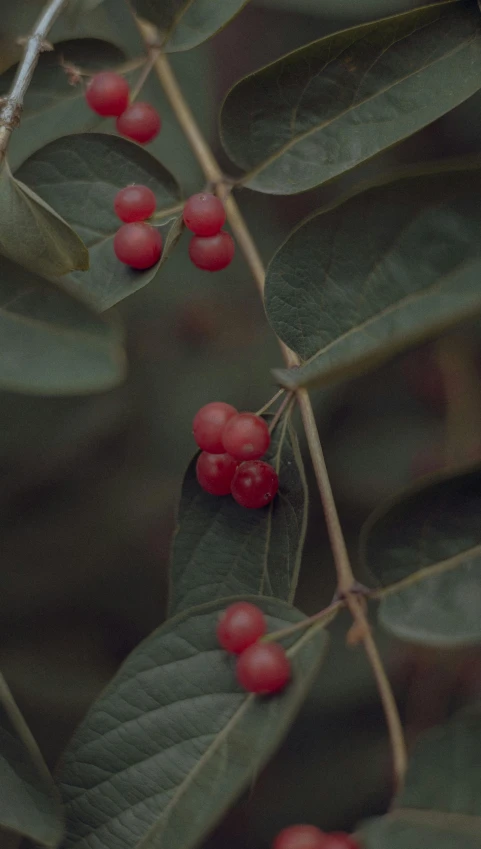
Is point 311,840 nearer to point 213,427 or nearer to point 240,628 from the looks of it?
point 240,628

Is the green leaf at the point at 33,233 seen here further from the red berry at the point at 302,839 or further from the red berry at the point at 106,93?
the red berry at the point at 302,839

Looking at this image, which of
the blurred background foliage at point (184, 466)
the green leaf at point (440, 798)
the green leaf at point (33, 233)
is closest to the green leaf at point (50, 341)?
the green leaf at point (33, 233)

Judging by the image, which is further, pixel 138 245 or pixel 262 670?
pixel 138 245

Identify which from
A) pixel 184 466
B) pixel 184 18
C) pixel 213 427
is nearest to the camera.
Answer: pixel 213 427

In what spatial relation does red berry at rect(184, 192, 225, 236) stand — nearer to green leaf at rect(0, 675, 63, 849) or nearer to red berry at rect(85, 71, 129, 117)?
red berry at rect(85, 71, 129, 117)

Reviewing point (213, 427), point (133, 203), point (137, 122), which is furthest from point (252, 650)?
point (137, 122)
